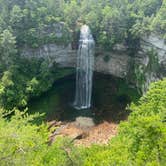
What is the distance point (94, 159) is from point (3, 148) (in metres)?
6.99

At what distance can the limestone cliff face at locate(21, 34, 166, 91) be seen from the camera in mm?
31188

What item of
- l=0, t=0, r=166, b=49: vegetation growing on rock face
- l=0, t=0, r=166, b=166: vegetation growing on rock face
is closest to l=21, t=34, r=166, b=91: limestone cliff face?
l=0, t=0, r=166, b=166: vegetation growing on rock face

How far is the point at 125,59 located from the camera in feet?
114

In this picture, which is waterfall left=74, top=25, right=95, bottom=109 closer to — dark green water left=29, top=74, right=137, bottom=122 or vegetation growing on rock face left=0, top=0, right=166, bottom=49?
vegetation growing on rock face left=0, top=0, right=166, bottom=49

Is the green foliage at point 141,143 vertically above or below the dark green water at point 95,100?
above

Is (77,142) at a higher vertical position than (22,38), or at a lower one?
lower

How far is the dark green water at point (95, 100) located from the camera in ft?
96.1

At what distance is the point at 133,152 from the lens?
16484 mm

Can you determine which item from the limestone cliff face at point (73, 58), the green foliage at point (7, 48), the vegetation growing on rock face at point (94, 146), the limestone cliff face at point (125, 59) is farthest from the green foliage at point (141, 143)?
the green foliage at point (7, 48)

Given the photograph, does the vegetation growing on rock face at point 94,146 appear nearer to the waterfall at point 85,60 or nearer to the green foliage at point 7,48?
the waterfall at point 85,60

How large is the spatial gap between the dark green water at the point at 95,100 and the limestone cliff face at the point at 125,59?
133cm

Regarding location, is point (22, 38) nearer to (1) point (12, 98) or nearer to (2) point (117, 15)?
(1) point (12, 98)

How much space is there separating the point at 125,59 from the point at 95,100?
6377 mm

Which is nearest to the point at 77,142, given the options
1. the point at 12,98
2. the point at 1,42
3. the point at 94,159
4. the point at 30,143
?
the point at 12,98
